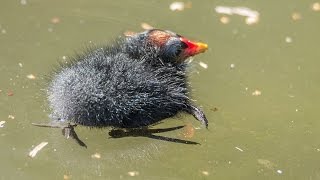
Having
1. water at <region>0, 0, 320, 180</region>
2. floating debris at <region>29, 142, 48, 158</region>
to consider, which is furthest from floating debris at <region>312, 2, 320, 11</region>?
floating debris at <region>29, 142, 48, 158</region>

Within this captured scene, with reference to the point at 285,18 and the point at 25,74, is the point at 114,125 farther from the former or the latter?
the point at 285,18

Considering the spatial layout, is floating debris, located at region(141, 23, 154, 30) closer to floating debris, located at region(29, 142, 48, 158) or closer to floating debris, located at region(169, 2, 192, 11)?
floating debris, located at region(169, 2, 192, 11)

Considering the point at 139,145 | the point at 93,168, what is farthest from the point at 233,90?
the point at 93,168

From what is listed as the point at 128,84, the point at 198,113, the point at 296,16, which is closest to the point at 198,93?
the point at 198,113

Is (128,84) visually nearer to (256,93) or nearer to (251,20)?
(256,93)

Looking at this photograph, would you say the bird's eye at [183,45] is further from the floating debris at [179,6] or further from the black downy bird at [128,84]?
the floating debris at [179,6]
